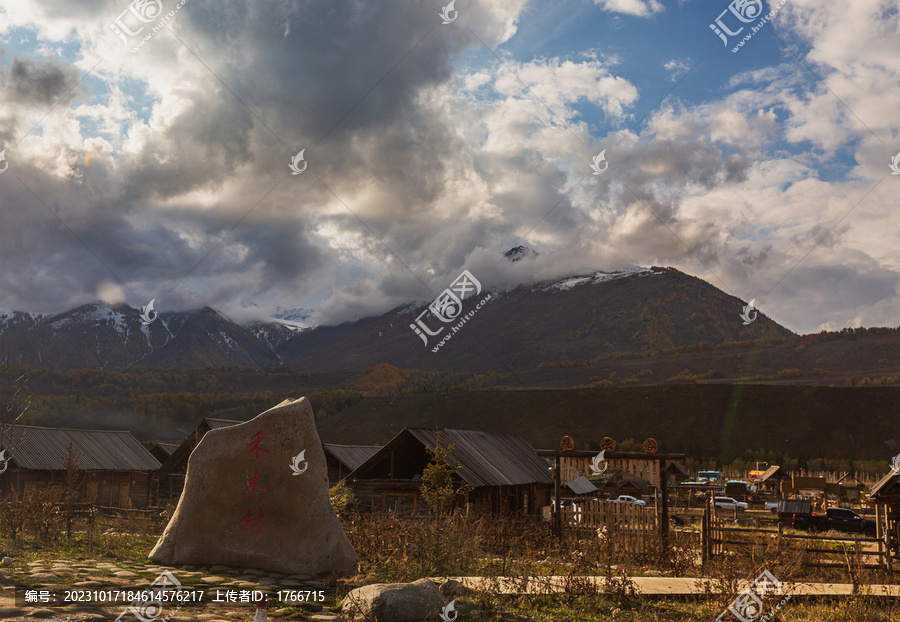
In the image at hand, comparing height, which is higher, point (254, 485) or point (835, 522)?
point (254, 485)

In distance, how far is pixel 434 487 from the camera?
17828mm

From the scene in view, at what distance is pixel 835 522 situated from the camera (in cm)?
3309

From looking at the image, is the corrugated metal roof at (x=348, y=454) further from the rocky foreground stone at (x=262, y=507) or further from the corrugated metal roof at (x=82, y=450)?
the rocky foreground stone at (x=262, y=507)

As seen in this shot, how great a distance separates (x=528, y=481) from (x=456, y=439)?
3.95m

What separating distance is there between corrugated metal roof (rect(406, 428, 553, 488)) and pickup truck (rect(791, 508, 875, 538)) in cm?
1217

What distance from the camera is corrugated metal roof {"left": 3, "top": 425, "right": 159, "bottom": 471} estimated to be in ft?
126

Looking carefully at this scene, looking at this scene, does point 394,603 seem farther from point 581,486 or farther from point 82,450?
point 82,450

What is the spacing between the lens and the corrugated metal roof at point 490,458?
80.5ft

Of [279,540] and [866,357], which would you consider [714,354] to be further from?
[279,540]

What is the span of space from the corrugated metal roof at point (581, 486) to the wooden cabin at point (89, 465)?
25.5m

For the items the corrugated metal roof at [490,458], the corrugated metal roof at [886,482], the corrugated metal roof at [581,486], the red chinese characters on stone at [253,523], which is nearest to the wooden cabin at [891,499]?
the corrugated metal roof at [886,482]

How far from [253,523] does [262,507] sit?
28 centimetres

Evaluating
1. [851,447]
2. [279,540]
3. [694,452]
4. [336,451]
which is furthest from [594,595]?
[851,447]

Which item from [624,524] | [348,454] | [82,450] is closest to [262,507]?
[624,524]
